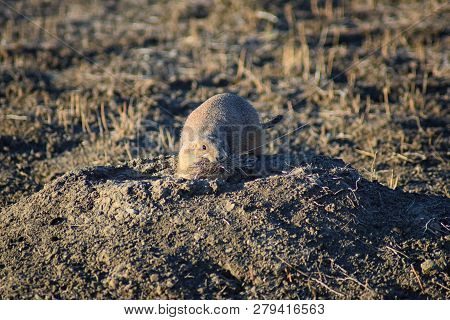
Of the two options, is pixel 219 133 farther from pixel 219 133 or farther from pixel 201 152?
pixel 201 152

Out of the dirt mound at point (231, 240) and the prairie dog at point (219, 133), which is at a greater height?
the prairie dog at point (219, 133)

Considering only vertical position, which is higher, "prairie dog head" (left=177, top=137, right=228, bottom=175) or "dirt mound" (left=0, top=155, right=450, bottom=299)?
"prairie dog head" (left=177, top=137, right=228, bottom=175)

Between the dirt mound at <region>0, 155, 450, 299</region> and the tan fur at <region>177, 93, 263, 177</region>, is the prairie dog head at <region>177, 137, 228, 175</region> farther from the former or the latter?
the dirt mound at <region>0, 155, 450, 299</region>

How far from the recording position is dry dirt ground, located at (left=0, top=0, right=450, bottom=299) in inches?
198

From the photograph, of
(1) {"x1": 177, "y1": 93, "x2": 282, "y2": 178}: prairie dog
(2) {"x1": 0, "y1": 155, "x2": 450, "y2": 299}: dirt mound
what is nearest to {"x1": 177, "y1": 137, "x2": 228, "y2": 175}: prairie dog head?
(1) {"x1": 177, "y1": 93, "x2": 282, "y2": 178}: prairie dog

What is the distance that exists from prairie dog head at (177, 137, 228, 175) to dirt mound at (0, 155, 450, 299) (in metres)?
0.28

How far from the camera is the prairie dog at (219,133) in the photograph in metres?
5.93

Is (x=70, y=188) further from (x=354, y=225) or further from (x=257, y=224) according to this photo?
(x=354, y=225)

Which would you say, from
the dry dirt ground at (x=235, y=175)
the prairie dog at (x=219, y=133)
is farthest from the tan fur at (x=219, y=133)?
the dry dirt ground at (x=235, y=175)

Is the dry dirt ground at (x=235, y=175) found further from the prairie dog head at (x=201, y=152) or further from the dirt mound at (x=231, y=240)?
the prairie dog head at (x=201, y=152)

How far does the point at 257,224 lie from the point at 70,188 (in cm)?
182

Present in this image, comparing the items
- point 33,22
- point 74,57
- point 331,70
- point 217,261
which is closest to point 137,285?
point 217,261

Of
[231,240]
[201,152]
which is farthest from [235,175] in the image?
[231,240]

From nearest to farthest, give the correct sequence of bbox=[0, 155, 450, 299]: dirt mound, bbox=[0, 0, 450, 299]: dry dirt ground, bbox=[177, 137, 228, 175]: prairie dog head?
bbox=[0, 155, 450, 299]: dirt mound < bbox=[0, 0, 450, 299]: dry dirt ground < bbox=[177, 137, 228, 175]: prairie dog head
